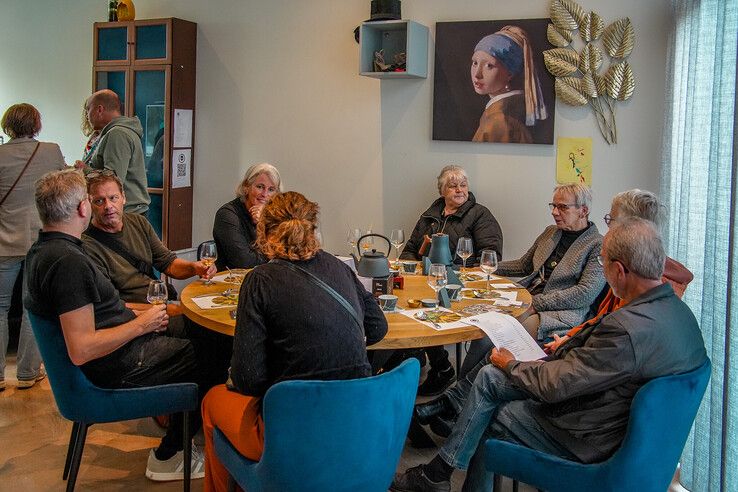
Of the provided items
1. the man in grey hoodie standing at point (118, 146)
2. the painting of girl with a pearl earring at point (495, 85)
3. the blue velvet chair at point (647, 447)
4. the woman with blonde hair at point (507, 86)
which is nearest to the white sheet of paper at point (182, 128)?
the man in grey hoodie standing at point (118, 146)

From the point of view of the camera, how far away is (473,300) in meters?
3.23

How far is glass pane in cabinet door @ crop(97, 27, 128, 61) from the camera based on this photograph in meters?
5.54

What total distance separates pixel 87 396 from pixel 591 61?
3289 millimetres

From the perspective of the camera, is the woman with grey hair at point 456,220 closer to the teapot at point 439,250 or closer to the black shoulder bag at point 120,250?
the teapot at point 439,250

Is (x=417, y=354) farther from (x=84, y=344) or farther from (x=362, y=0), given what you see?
(x=362, y=0)

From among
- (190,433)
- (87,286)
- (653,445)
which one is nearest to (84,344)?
(87,286)

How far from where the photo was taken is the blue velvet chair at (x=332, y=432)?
6.63 feet

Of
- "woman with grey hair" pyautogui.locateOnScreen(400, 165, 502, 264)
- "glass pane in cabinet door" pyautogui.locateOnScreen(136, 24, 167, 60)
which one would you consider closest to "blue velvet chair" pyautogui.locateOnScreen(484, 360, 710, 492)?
"woman with grey hair" pyautogui.locateOnScreen(400, 165, 502, 264)

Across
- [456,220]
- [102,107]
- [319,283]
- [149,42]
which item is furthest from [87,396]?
[149,42]

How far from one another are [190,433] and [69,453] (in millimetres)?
618

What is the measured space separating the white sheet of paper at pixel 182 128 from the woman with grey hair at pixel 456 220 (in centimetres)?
198

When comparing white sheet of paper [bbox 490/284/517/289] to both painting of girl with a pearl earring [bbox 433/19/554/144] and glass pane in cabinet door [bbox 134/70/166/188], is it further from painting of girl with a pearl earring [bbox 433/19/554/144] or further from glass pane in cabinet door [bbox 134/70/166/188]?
glass pane in cabinet door [bbox 134/70/166/188]

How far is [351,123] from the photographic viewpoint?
5223 mm

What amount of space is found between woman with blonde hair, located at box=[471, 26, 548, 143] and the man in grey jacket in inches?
97.9
